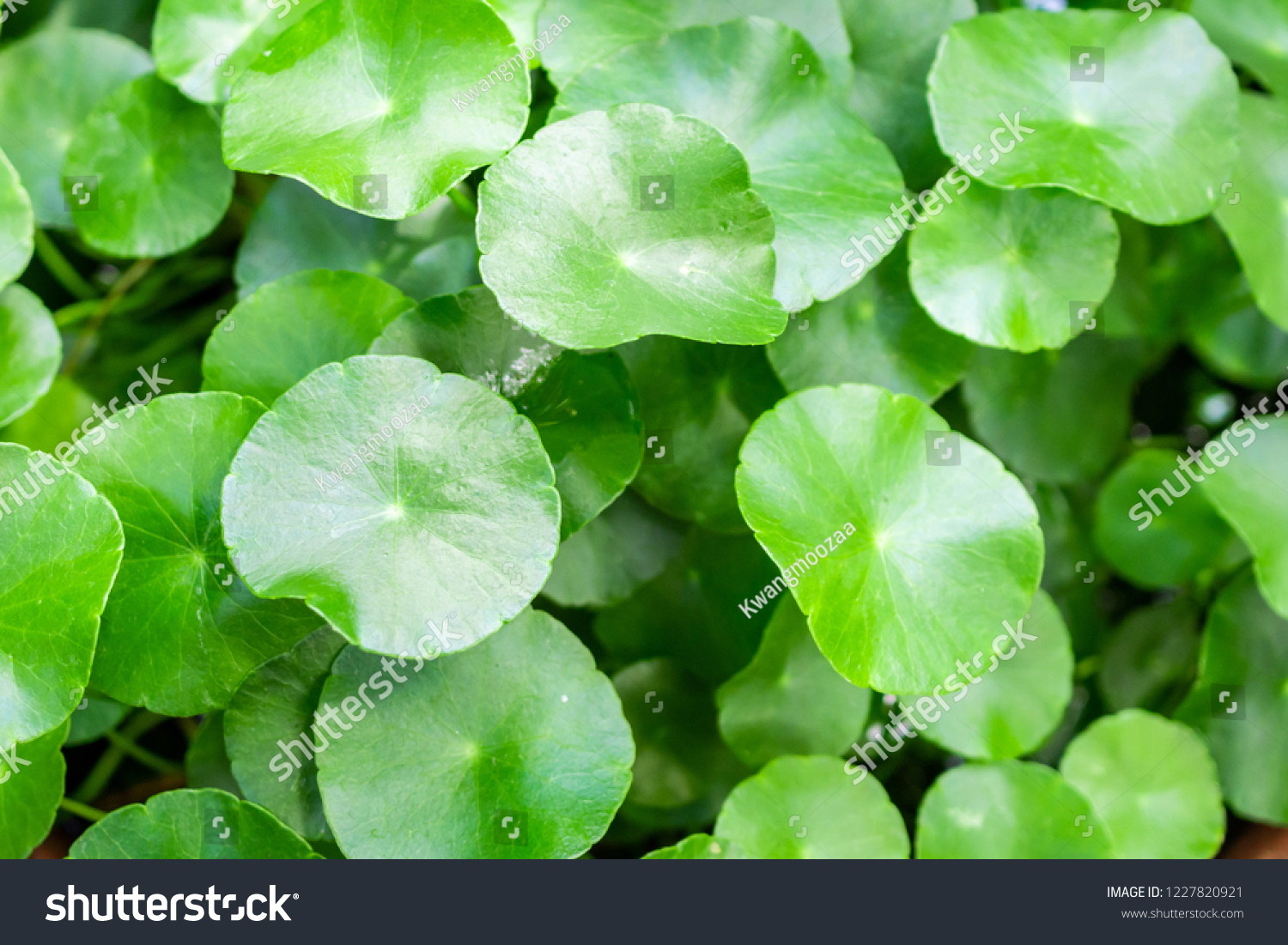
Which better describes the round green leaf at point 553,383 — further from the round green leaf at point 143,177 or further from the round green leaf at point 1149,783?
the round green leaf at point 1149,783

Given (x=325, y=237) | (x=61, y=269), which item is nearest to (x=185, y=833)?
(x=325, y=237)

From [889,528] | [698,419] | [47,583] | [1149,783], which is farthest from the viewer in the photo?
[1149,783]

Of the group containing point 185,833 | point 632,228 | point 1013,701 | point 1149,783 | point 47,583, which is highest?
point 632,228

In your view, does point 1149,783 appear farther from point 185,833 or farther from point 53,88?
point 53,88

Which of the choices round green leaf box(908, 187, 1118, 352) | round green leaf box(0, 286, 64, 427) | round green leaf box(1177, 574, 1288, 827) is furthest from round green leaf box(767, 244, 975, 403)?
round green leaf box(0, 286, 64, 427)

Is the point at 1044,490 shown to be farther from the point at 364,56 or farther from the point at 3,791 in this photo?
the point at 3,791

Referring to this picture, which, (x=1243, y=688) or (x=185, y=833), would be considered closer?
(x=185, y=833)
